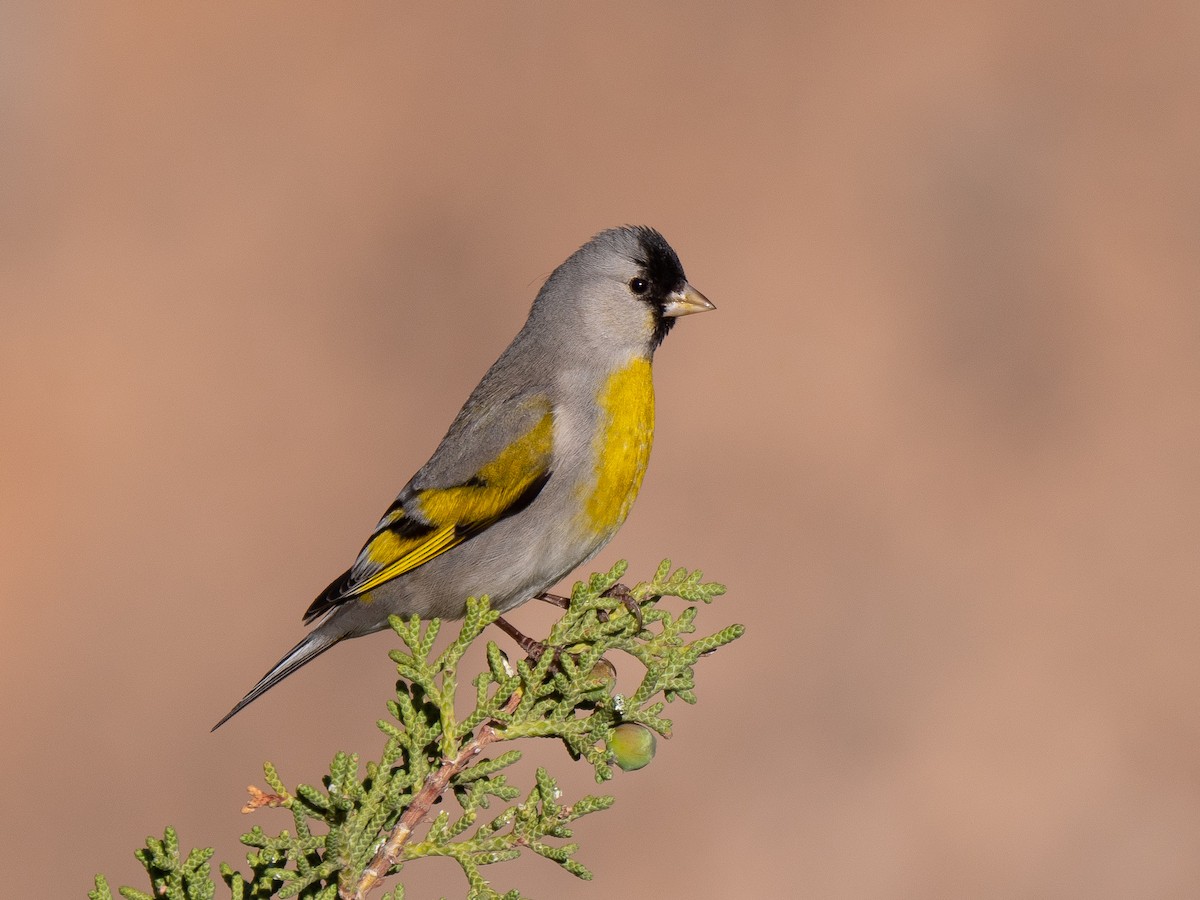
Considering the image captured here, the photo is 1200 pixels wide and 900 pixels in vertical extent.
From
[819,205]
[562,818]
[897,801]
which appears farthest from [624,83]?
[562,818]

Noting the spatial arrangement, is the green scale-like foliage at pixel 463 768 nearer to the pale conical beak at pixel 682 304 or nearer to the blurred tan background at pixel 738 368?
the pale conical beak at pixel 682 304

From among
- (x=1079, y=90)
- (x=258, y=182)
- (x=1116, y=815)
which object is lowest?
(x=1116, y=815)

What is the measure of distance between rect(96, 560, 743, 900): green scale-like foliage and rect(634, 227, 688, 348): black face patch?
66.6 inches

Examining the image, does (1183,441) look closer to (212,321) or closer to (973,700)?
(973,700)

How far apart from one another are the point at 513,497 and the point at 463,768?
4.92 feet

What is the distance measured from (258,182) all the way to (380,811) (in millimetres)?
10547

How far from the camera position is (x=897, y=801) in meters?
10.9

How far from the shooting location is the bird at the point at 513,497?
459 cm

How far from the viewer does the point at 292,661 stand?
444 cm

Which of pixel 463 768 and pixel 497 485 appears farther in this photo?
pixel 497 485

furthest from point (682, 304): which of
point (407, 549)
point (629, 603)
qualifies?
point (629, 603)

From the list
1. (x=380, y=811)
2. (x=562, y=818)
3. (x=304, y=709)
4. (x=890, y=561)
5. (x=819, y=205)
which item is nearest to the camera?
(x=380, y=811)

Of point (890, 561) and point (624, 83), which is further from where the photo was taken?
point (624, 83)

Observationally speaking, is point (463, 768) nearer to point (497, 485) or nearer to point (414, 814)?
point (414, 814)
